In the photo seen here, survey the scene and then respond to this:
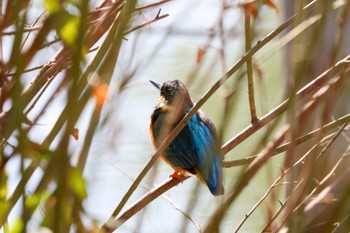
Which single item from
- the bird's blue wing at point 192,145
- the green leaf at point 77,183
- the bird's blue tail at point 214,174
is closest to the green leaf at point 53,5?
the green leaf at point 77,183

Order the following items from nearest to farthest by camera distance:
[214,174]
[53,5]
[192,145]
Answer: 1. [53,5]
2. [214,174]
3. [192,145]

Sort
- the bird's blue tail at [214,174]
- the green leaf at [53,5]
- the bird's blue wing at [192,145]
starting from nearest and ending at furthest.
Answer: the green leaf at [53,5] → the bird's blue tail at [214,174] → the bird's blue wing at [192,145]

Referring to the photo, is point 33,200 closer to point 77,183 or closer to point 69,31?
point 77,183

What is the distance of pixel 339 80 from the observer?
1.35 meters

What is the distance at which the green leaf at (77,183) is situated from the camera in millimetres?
1188

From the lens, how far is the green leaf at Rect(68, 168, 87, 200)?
3.90 feet

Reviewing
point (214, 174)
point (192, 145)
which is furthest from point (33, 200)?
→ point (192, 145)

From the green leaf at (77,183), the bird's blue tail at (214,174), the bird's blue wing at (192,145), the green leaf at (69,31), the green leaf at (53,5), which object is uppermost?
the green leaf at (53,5)

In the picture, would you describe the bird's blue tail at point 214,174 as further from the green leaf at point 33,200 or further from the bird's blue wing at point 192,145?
the green leaf at point 33,200

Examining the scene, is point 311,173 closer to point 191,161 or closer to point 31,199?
point 31,199

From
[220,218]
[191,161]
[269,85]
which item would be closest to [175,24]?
[220,218]

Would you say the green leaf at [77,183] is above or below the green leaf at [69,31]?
below

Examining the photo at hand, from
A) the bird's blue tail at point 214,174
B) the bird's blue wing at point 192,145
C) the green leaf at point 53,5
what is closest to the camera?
the green leaf at point 53,5

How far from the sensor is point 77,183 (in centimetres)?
123
